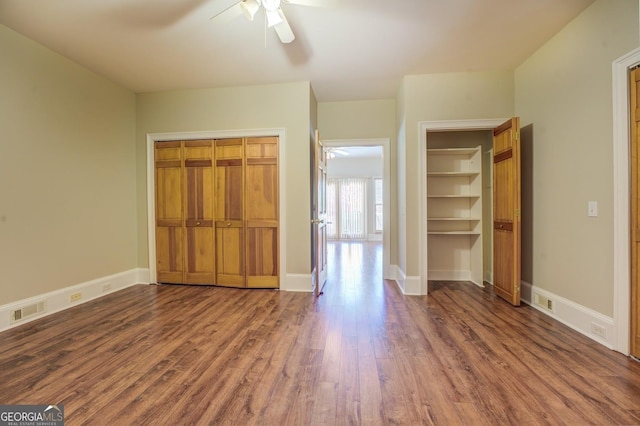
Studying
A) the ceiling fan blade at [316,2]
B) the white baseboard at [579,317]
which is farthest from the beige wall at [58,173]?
the white baseboard at [579,317]

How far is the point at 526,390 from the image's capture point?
5.35ft

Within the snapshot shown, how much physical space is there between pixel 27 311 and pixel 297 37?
374 cm

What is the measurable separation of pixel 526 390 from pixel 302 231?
2.65 meters

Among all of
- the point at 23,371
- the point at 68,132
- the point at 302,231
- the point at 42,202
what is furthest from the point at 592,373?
the point at 68,132

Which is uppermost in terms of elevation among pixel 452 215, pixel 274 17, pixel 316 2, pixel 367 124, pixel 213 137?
pixel 316 2

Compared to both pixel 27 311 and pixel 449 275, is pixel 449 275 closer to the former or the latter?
pixel 449 275

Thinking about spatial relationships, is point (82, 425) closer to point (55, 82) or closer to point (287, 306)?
point (287, 306)

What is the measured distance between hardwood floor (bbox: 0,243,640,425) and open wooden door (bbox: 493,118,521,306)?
37 cm

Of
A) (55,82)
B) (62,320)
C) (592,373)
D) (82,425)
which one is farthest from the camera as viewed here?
(55,82)

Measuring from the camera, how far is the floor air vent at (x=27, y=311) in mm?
2557

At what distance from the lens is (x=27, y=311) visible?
2.65 m

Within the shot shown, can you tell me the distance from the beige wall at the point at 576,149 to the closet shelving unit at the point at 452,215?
107cm

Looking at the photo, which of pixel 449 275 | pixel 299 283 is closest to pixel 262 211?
pixel 299 283

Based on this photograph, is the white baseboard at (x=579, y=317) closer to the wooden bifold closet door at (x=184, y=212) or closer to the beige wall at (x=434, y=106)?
the beige wall at (x=434, y=106)
